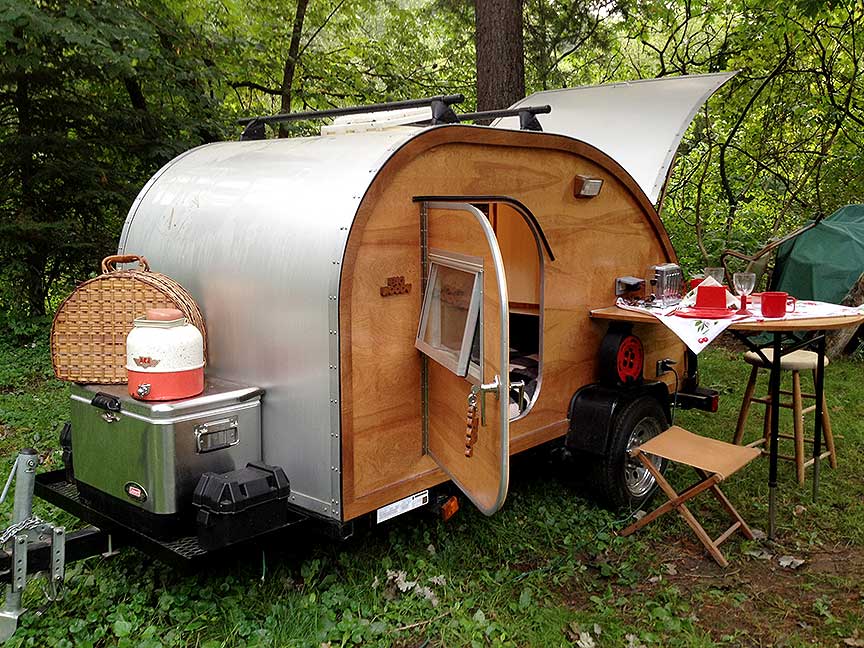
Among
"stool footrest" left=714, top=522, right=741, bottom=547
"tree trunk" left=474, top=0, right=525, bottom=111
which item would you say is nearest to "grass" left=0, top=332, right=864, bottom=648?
"stool footrest" left=714, top=522, right=741, bottom=547

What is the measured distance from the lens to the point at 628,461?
15.6 ft

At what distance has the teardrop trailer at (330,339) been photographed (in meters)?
3.16

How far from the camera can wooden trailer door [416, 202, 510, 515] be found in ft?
9.62

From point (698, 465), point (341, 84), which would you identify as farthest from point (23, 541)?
point (341, 84)

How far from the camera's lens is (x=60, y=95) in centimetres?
853

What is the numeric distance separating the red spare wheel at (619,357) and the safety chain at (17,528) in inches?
122

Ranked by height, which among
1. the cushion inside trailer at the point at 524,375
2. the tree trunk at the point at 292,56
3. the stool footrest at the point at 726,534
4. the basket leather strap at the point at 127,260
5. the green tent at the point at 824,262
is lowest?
the stool footrest at the point at 726,534

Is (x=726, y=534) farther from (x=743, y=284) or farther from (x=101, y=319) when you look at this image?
(x=101, y=319)

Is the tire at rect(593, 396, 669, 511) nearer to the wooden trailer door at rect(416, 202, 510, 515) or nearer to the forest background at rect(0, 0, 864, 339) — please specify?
the wooden trailer door at rect(416, 202, 510, 515)

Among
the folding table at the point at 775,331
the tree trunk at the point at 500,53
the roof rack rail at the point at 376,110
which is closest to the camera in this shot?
the roof rack rail at the point at 376,110

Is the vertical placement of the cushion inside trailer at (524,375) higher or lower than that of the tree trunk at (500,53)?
lower

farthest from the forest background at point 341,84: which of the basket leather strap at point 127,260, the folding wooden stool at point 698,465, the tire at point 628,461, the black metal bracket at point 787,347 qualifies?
the folding wooden stool at point 698,465

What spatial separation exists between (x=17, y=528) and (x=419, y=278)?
1.95 m

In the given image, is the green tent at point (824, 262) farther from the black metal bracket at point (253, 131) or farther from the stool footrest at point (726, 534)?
the black metal bracket at point (253, 131)
